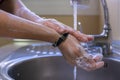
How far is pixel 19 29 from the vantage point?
610mm

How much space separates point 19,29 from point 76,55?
19 centimetres

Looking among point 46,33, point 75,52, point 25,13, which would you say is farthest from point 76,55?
point 25,13

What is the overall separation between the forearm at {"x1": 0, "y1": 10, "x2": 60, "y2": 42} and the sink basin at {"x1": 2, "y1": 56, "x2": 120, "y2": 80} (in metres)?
0.32

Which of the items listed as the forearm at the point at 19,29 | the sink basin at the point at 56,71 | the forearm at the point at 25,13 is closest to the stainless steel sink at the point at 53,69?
the sink basin at the point at 56,71

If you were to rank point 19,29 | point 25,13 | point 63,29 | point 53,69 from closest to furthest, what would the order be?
point 19,29
point 63,29
point 25,13
point 53,69

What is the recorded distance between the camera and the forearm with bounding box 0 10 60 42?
0.60m

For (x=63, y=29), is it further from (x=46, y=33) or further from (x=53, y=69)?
(x=53, y=69)

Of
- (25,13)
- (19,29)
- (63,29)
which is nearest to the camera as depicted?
(19,29)

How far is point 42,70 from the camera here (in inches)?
40.8

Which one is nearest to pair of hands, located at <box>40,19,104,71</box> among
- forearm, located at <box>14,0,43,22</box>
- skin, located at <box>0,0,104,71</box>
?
skin, located at <box>0,0,104,71</box>

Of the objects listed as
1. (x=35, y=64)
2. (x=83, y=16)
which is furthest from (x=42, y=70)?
(x=83, y=16)

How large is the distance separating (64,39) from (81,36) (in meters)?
0.10

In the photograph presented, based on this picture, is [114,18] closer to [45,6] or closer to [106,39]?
[106,39]

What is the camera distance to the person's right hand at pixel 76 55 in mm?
694
